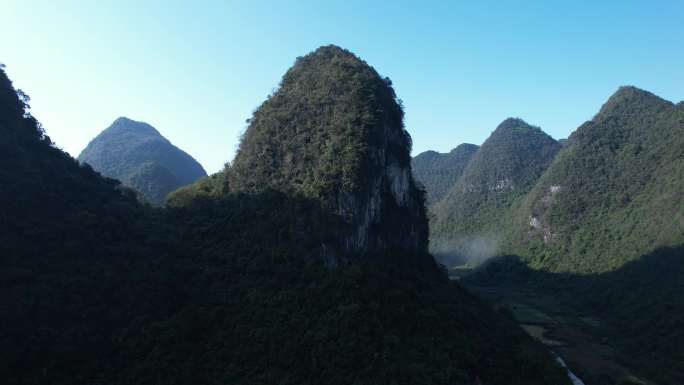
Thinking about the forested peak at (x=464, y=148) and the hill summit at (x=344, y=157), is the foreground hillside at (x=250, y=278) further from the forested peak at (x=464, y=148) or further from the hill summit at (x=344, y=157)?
the forested peak at (x=464, y=148)

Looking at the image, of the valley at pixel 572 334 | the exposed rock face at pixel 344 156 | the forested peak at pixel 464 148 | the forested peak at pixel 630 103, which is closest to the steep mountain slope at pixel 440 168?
the forested peak at pixel 464 148

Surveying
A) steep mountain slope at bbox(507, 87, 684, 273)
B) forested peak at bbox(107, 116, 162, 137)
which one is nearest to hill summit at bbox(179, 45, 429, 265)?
steep mountain slope at bbox(507, 87, 684, 273)

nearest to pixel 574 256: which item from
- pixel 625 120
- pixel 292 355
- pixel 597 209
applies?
pixel 597 209

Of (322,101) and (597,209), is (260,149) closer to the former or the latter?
(322,101)

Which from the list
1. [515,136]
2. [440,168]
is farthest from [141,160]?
[440,168]

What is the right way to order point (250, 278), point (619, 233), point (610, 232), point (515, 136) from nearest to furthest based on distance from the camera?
1. point (250, 278)
2. point (619, 233)
3. point (610, 232)
4. point (515, 136)

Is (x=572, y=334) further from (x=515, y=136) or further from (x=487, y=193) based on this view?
(x=515, y=136)

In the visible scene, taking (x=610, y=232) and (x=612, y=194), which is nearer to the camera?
(x=610, y=232)
